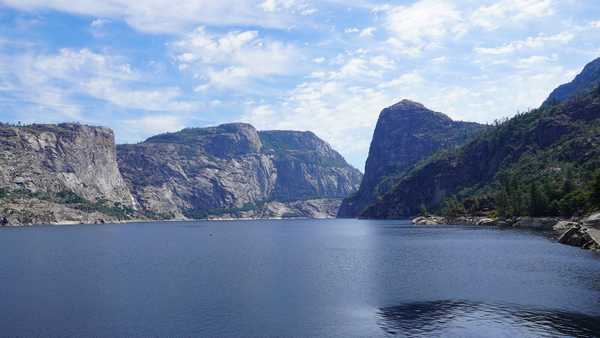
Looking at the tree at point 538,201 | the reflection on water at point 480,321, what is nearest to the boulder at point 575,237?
the tree at point 538,201

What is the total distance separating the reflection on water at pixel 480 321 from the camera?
49.7 m

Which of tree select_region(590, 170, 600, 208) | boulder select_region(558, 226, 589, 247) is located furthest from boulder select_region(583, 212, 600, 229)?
tree select_region(590, 170, 600, 208)

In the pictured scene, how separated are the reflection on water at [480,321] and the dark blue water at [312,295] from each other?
0.35 ft

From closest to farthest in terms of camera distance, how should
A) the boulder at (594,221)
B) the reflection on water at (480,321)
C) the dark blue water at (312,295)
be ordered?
1. the reflection on water at (480,321)
2. the dark blue water at (312,295)
3. the boulder at (594,221)

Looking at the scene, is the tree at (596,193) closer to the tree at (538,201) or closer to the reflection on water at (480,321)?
the tree at (538,201)

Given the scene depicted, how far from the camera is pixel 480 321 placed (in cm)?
5375

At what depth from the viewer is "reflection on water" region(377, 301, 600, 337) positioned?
49656 mm

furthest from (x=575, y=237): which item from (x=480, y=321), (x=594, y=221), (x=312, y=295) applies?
(x=312, y=295)

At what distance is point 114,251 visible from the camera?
13962cm

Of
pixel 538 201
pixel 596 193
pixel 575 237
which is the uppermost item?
pixel 596 193

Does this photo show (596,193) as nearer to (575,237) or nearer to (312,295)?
(575,237)

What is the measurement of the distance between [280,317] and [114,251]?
Answer: 96.0 meters

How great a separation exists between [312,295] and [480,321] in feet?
76.8

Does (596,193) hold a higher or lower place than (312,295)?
higher
